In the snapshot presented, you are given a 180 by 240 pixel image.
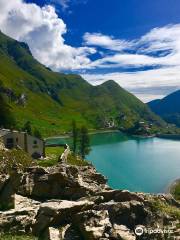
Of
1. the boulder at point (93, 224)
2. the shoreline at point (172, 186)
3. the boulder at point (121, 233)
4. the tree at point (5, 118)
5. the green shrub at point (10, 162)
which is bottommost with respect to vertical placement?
the shoreline at point (172, 186)

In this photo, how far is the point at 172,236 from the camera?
30453 mm

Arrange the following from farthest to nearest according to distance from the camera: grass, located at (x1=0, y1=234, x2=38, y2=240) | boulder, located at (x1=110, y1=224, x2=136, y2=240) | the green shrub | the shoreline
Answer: the shoreline
the green shrub
boulder, located at (x1=110, y1=224, x2=136, y2=240)
grass, located at (x1=0, y1=234, x2=38, y2=240)

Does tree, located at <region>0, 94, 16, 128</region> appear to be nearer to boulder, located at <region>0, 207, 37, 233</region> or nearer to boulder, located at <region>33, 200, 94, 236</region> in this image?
boulder, located at <region>0, 207, 37, 233</region>

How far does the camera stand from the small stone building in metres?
100

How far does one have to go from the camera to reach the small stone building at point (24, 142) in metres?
100

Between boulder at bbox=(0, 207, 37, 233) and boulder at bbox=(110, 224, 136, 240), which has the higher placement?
boulder at bbox=(0, 207, 37, 233)

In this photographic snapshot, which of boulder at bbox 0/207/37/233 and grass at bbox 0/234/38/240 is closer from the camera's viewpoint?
grass at bbox 0/234/38/240

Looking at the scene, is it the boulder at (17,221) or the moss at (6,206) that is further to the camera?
the moss at (6,206)

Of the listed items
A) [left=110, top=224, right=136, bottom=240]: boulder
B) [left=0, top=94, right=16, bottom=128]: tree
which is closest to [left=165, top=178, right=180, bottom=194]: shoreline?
[left=0, top=94, right=16, bottom=128]: tree

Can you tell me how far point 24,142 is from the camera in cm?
10288

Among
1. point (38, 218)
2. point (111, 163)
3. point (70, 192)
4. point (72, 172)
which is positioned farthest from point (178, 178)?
point (38, 218)

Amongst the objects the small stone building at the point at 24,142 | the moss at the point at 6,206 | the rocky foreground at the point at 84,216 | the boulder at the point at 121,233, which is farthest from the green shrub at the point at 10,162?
the small stone building at the point at 24,142

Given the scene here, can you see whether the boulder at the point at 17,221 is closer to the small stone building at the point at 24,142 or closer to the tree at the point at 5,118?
the small stone building at the point at 24,142

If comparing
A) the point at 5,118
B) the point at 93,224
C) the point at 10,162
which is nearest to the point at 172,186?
the point at 5,118
